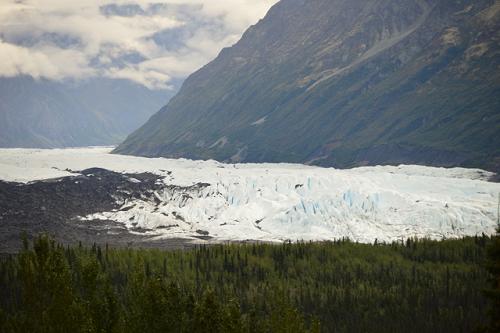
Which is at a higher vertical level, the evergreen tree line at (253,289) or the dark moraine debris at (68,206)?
the dark moraine debris at (68,206)

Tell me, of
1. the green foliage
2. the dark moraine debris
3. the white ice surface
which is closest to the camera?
→ the green foliage

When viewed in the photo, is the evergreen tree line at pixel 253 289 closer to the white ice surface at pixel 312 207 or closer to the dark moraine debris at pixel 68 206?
the white ice surface at pixel 312 207

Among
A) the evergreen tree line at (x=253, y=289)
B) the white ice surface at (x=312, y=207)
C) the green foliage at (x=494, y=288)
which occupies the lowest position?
the evergreen tree line at (x=253, y=289)

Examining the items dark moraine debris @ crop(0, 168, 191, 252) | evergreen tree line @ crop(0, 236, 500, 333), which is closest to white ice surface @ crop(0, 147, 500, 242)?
dark moraine debris @ crop(0, 168, 191, 252)

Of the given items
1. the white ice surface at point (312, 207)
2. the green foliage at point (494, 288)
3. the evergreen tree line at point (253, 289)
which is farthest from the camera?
the white ice surface at point (312, 207)

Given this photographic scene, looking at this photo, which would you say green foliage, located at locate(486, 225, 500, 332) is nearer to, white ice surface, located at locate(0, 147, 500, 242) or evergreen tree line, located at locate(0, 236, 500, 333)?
evergreen tree line, located at locate(0, 236, 500, 333)

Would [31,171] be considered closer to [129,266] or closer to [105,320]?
[129,266]

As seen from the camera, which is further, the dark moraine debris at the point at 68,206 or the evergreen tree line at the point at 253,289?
the dark moraine debris at the point at 68,206

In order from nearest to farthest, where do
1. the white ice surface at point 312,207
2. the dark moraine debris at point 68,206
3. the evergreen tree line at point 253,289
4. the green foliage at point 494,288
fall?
the green foliage at point 494,288
the evergreen tree line at point 253,289
the dark moraine debris at point 68,206
the white ice surface at point 312,207

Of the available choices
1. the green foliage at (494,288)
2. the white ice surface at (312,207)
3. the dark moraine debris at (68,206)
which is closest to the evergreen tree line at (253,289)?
the green foliage at (494,288)
